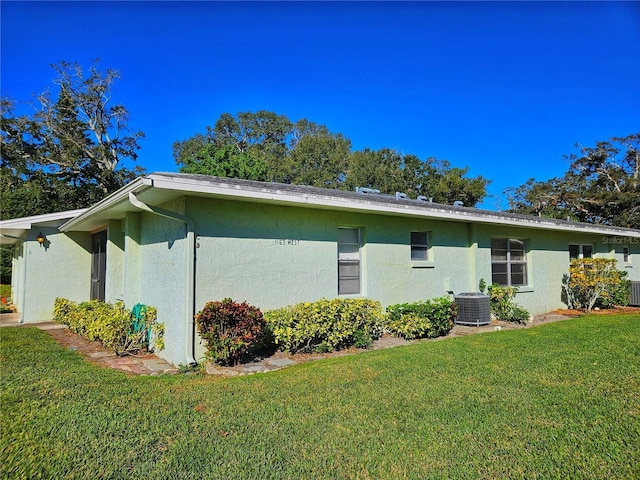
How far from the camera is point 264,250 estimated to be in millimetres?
7355

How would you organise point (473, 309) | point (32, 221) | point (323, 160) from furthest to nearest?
point (323, 160) < point (32, 221) < point (473, 309)

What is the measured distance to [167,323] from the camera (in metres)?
7.05

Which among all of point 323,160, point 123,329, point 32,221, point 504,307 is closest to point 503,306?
point 504,307

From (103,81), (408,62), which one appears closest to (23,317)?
(408,62)

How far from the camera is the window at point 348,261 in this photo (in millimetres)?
8750

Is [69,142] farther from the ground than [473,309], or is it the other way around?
[69,142]

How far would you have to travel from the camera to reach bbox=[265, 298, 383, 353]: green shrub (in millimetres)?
6984

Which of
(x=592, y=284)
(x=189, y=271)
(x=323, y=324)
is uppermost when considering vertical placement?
(x=189, y=271)

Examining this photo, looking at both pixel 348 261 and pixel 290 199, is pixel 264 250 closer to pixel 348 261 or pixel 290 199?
pixel 290 199

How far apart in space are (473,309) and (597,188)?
1156 inches

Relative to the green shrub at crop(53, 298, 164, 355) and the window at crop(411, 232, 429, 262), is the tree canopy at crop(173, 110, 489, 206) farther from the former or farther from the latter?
the green shrub at crop(53, 298, 164, 355)

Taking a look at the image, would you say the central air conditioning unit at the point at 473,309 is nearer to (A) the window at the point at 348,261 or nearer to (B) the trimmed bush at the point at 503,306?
(B) the trimmed bush at the point at 503,306

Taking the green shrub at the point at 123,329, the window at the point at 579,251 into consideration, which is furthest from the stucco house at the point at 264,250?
the window at the point at 579,251

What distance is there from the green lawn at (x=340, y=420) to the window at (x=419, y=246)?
4.00 m
